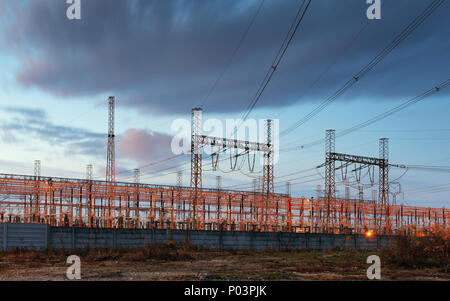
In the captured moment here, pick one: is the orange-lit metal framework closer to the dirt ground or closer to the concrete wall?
the concrete wall

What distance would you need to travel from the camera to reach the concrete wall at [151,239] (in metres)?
27.7

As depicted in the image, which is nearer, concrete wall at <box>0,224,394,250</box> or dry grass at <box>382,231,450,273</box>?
dry grass at <box>382,231,450,273</box>

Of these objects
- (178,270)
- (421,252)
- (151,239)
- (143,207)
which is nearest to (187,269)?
(178,270)

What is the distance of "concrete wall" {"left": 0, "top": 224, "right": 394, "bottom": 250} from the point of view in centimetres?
2767

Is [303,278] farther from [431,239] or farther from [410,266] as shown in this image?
[431,239]

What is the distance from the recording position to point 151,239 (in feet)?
104

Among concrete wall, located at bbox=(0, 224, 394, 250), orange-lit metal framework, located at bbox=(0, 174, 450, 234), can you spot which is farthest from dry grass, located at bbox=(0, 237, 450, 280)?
orange-lit metal framework, located at bbox=(0, 174, 450, 234)

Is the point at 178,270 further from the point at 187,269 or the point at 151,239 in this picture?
the point at 151,239

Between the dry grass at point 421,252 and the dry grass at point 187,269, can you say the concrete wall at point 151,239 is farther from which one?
the dry grass at point 421,252

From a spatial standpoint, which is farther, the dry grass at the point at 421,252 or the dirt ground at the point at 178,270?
the dry grass at the point at 421,252

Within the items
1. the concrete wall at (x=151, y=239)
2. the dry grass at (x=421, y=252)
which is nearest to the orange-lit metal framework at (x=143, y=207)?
the concrete wall at (x=151, y=239)

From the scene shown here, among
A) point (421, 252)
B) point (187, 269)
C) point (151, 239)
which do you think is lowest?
point (151, 239)
